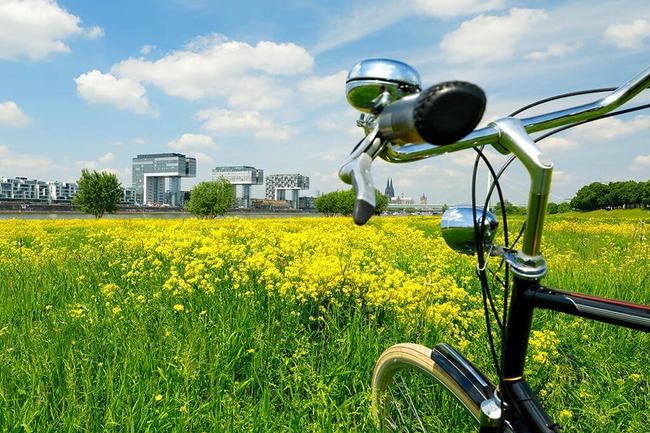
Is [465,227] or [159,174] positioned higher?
[159,174]

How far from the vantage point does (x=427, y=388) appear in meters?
2.49

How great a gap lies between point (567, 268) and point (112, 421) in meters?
5.63

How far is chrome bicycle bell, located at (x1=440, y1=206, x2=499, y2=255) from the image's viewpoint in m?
1.10

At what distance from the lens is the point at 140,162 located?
166000mm

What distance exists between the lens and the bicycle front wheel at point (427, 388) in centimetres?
137

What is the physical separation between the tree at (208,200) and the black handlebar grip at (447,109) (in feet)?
137

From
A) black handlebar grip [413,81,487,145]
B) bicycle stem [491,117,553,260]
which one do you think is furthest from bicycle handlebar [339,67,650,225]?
bicycle stem [491,117,553,260]

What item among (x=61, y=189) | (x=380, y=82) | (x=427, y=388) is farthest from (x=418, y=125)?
(x=61, y=189)

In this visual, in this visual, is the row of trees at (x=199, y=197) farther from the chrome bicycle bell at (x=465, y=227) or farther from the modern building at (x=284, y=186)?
the modern building at (x=284, y=186)

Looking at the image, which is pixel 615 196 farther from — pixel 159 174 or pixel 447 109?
pixel 159 174

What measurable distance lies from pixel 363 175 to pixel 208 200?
42240 millimetres

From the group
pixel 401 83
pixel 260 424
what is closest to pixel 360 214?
pixel 401 83

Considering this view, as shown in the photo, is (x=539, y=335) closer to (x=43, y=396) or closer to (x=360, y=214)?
(x=360, y=214)

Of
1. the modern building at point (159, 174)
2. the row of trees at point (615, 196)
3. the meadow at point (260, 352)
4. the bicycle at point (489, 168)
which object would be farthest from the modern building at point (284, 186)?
the bicycle at point (489, 168)
